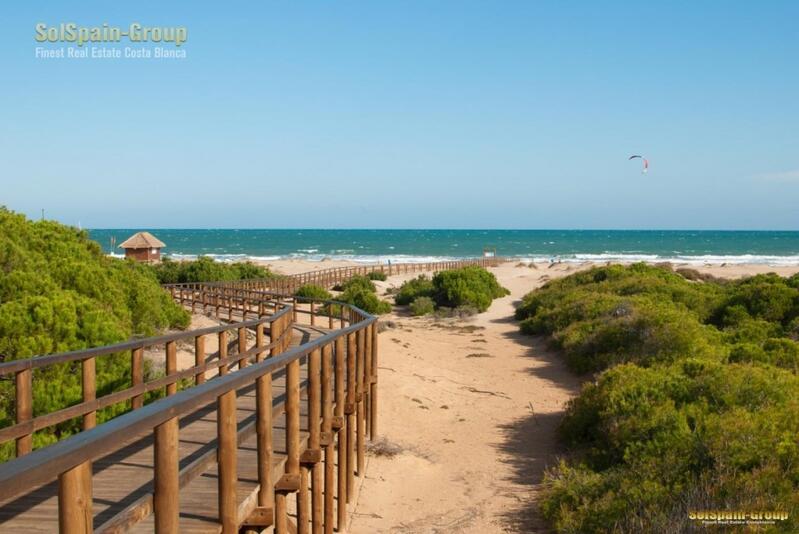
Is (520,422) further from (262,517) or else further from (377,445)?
(262,517)

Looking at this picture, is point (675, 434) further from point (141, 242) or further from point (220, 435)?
point (141, 242)

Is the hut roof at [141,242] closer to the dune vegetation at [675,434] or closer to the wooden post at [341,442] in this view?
the dune vegetation at [675,434]

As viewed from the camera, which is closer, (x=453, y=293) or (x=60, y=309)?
(x=60, y=309)

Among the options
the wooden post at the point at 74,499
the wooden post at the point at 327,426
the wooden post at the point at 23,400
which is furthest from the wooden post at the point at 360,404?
the wooden post at the point at 74,499

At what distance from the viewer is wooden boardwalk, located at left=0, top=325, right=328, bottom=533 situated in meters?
3.85

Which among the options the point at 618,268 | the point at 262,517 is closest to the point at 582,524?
the point at 262,517

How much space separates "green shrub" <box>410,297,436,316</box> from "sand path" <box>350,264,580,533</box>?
22.9 feet

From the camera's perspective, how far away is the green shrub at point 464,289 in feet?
101

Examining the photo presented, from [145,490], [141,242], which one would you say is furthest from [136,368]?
[141,242]

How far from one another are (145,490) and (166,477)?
1.87m

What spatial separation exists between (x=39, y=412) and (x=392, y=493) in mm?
4184

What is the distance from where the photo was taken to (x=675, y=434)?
27.2 ft
